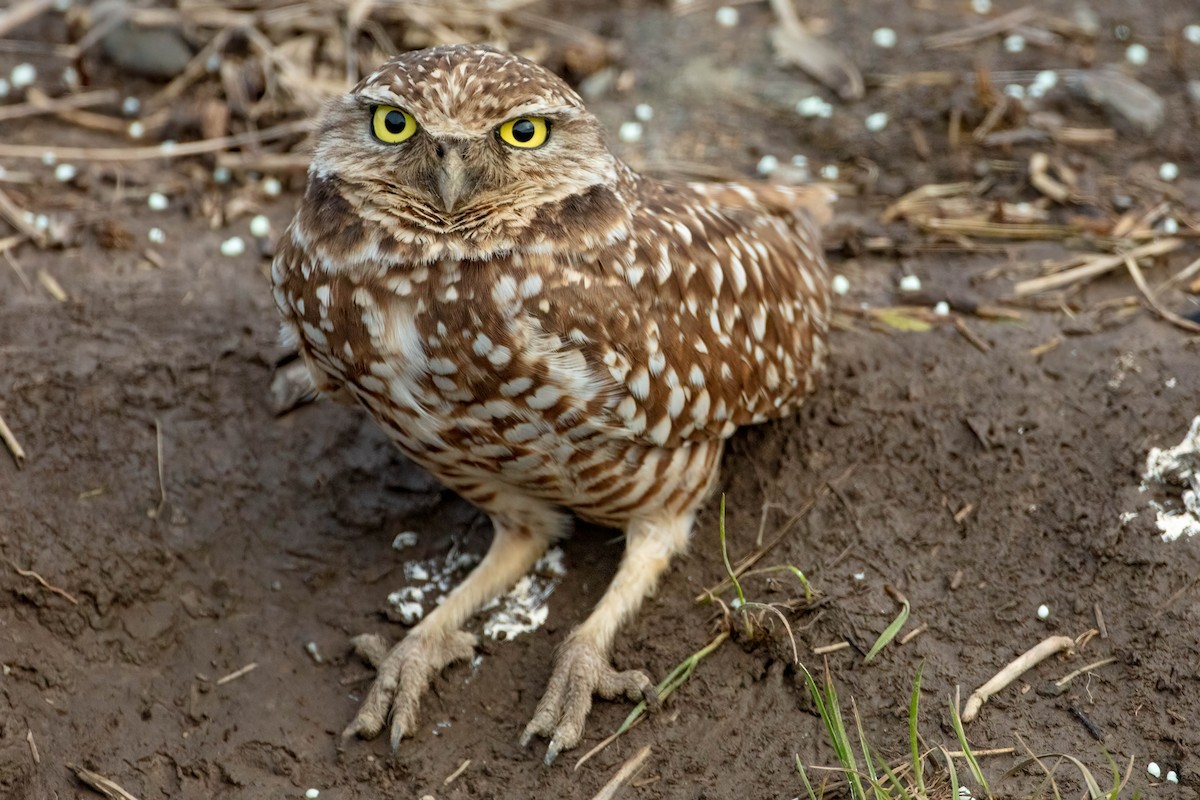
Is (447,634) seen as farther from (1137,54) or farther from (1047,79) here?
(1137,54)

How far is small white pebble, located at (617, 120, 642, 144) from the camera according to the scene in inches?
251

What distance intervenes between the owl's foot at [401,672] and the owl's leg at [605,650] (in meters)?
0.41

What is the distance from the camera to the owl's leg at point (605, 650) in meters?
4.24

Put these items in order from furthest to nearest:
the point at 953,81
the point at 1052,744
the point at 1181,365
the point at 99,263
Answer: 1. the point at 953,81
2. the point at 99,263
3. the point at 1181,365
4. the point at 1052,744

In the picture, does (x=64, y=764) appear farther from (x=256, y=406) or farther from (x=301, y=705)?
(x=256, y=406)

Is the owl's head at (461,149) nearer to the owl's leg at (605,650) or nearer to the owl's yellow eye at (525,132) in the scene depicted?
the owl's yellow eye at (525,132)

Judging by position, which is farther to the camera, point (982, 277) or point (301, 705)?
point (982, 277)

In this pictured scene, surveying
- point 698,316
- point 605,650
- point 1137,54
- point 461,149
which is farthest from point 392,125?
point 1137,54

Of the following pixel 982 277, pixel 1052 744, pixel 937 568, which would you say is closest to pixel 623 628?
pixel 937 568

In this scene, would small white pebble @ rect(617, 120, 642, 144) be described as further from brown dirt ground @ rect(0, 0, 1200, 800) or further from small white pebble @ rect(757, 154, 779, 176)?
brown dirt ground @ rect(0, 0, 1200, 800)

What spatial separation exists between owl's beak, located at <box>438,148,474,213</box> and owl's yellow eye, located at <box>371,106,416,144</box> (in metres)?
0.17

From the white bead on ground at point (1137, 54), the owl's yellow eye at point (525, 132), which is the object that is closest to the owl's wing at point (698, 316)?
the owl's yellow eye at point (525, 132)

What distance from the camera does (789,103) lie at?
6.59m

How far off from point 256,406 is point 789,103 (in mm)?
3300
